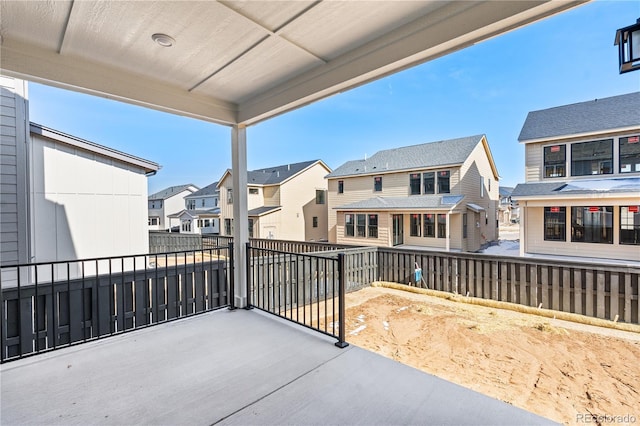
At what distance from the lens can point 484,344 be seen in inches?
141

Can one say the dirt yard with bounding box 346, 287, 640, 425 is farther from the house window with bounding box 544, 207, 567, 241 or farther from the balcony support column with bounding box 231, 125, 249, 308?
the house window with bounding box 544, 207, 567, 241

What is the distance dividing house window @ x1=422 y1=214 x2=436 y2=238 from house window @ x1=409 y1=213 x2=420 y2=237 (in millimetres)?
319

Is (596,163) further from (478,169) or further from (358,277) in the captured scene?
(358,277)

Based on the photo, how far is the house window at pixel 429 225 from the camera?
12211mm

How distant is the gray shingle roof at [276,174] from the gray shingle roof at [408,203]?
4464mm

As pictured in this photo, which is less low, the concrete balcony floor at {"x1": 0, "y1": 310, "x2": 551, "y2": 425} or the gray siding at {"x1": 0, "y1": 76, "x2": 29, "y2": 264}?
the gray siding at {"x1": 0, "y1": 76, "x2": 29, "y2": 264}

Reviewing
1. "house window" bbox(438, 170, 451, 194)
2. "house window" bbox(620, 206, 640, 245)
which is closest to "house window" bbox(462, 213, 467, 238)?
"house window" bbox(438, 170, 451, 194)

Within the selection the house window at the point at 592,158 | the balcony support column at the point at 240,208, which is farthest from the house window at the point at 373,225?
the balcony support column at the point at 240,208

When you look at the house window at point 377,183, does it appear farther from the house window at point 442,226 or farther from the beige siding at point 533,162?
the beige siding at point 533,162

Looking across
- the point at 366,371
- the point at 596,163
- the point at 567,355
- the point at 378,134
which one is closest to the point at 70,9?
the point at 366,371

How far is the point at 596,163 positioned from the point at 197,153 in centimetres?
2933

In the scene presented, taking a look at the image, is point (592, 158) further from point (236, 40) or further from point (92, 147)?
point (92, 147)

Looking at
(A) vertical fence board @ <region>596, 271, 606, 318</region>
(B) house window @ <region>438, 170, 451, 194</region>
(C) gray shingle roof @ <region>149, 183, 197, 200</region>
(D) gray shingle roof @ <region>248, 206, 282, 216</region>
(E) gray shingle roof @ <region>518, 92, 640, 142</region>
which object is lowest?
(A) vertical fence board @ <region>596, 271, 606, 318</region>

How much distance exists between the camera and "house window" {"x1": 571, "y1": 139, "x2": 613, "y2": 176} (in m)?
8.71
